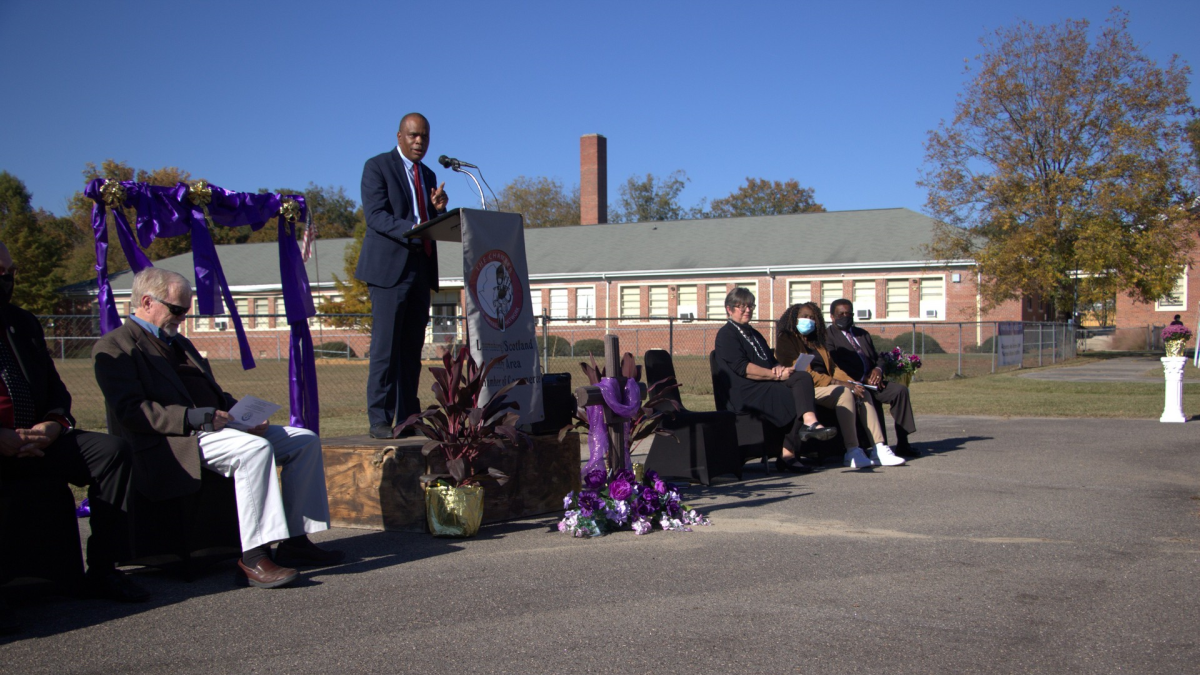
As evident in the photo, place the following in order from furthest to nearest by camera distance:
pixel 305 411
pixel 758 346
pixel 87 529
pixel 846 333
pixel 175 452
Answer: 1. pixel 846 333
2. pixel 758 346
3. pixel 305 411
4. pixel 87 529
5. pixel 175 452

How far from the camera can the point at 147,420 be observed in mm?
4539

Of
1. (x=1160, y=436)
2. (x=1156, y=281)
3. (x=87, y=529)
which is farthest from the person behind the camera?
(x=1156, y=281)

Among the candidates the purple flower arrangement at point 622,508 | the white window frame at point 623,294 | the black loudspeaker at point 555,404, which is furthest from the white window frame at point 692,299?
the purple flower arrangement at point 622,508

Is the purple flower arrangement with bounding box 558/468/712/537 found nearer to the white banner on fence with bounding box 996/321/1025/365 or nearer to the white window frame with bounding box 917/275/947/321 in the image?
the white banner on fence with bounding box 996/321/1025/365

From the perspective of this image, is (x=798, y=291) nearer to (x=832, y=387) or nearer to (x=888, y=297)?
(x=888, y=297)

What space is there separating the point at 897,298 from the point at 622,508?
32850 mm

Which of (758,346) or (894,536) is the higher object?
(758,346)

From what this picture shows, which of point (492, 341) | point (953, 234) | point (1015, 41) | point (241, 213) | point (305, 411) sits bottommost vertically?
point (305, 411)

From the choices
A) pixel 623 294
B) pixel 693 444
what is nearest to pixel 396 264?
pixel 693 444

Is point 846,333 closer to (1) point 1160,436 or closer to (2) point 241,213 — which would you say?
(1) point 1160,436

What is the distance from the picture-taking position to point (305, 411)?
7.07 metres

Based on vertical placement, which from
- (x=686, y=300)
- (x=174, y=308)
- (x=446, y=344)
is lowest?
A: (x=446, y=344)

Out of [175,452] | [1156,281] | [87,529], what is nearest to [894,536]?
[175,452]

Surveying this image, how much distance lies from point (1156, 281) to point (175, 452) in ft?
113
